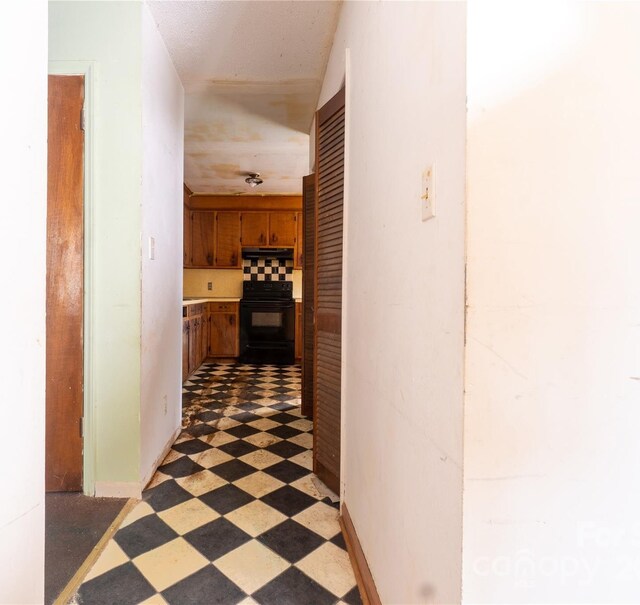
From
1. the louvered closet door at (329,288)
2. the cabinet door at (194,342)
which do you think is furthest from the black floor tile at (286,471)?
the cabinet door at (194,342)

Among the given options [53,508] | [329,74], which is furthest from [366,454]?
[329,74]

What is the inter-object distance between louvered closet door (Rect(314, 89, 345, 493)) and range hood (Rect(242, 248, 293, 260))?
3.62 m

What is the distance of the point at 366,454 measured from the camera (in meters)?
1.42

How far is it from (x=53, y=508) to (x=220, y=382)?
2546mm

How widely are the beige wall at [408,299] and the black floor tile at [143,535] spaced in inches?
32.6

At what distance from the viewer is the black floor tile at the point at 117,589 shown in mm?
1262

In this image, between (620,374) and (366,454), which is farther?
(366,454)

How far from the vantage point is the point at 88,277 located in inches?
75.5

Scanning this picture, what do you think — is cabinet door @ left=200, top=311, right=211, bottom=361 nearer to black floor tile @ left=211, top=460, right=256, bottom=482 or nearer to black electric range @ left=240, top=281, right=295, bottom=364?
black electric range @ left=240, top=281, right=295, bottom=364

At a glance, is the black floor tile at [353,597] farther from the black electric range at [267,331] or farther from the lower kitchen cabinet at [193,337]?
the black electric range at [267,331]

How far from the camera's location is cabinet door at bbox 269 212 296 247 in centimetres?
590

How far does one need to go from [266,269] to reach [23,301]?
17.5 ft

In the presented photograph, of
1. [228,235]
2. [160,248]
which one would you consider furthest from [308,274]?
[228,235]

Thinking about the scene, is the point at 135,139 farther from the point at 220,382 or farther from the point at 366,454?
the point at 220,382
